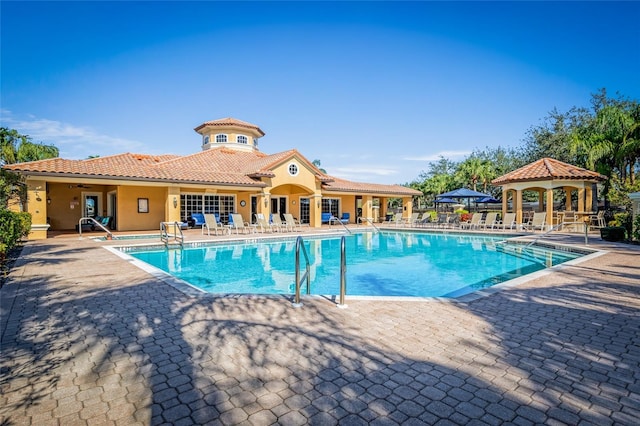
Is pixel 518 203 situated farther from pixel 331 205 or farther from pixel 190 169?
pixel 190 169

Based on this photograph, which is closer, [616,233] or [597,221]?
[616,233]

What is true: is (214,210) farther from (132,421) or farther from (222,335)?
(132,421)

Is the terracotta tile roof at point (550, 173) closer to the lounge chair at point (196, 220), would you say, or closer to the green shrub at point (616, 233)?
the green shrub at point (616, 233)

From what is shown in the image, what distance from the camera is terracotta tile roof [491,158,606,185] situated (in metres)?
20.9

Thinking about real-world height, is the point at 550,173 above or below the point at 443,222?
above

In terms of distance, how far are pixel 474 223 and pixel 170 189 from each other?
60.9 ft

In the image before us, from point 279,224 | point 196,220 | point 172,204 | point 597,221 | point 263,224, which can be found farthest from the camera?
point 196,220

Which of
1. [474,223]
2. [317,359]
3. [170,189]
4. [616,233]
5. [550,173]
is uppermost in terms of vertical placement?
[550,173]

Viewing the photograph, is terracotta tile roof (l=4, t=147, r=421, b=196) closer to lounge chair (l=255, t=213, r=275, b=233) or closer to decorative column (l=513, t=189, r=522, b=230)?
lounge chair (l=255, t=213, r=275, b=233)

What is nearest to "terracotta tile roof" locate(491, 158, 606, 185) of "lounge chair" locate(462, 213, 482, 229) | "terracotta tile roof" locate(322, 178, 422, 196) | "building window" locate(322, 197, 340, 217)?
"lounge chair" locate(462, 213, 482, 229)

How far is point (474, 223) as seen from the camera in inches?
831

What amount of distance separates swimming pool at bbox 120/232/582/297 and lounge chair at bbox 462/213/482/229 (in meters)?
3.44

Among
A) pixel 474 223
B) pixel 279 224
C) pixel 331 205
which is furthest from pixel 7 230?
pixel 331 205

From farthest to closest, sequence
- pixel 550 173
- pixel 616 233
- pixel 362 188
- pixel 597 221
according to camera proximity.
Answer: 1. pixel 362 188
2. pixel 550 173
3. pixel 597 221
4. pixel 616 233
